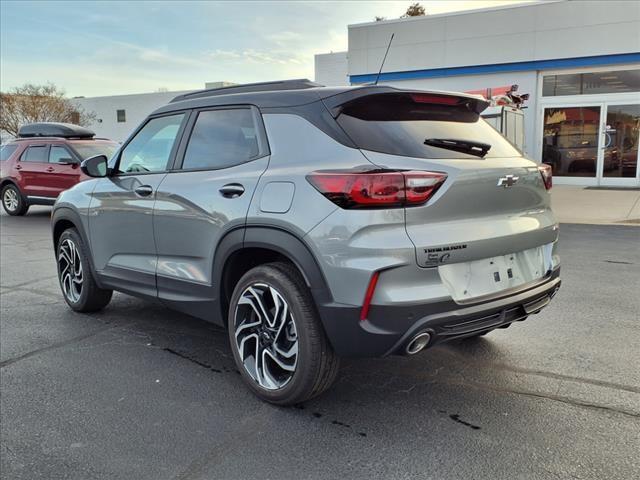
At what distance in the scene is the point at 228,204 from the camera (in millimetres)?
3287

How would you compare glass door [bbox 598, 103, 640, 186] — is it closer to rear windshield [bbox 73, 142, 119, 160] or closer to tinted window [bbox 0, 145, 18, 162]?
rear windshield [bbox 73, 142, 119, 160]

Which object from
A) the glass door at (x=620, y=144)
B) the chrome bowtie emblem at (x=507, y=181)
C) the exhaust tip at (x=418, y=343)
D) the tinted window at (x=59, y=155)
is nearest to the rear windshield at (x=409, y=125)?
the chrome bowtie emblem at (x=507, y=181)

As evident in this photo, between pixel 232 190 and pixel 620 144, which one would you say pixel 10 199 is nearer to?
pixel 232 190

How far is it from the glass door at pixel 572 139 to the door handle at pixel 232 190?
15.8m

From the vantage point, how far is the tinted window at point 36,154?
1259 centimetres

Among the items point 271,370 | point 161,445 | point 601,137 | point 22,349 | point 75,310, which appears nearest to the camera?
point 161,445

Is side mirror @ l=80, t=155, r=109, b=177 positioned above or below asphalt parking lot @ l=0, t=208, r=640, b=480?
above

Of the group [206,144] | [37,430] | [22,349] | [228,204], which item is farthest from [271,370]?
[22,349]

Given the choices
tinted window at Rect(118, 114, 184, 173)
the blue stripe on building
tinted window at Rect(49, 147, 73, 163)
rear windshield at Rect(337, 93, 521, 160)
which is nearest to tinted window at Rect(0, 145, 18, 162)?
tinted window at Rect(49, 147, 73, 163)

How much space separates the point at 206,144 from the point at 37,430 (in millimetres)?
1988

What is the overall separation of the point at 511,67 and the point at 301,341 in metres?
16.8

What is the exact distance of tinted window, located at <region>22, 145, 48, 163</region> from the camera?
12.6m

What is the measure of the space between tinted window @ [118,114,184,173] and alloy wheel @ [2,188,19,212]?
34.6 feet

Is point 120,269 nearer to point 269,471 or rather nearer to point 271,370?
point 271,370
